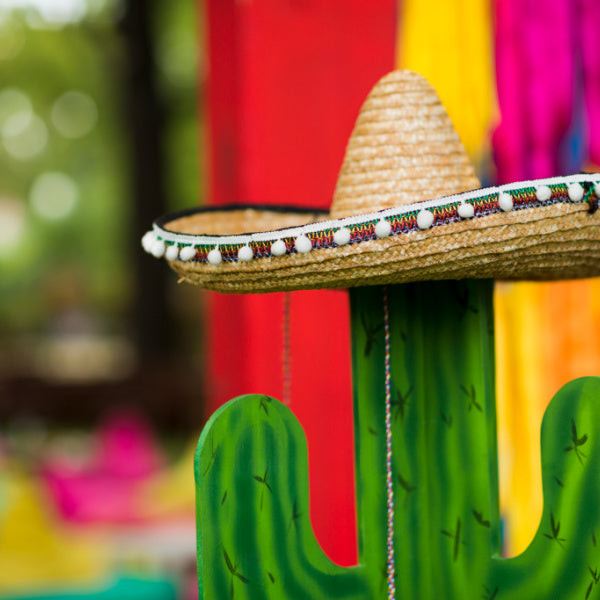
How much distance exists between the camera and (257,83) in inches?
72.3

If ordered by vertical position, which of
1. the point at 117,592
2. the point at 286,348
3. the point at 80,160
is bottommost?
the point at 117,592

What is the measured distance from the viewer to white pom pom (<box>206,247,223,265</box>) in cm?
80

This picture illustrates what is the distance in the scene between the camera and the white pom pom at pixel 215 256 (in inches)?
31.4

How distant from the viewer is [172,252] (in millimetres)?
842

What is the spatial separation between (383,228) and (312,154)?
1167 mm

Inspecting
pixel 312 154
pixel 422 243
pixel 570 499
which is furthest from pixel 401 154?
pixel 312 154

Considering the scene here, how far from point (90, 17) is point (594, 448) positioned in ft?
19.8

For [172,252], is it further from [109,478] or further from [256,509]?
[109,478]

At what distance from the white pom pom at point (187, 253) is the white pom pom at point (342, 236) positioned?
5.9 inches

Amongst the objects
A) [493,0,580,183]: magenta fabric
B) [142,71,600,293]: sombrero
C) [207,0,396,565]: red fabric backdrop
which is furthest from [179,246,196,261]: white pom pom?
[207,0,396,565]: red fabric backdrop

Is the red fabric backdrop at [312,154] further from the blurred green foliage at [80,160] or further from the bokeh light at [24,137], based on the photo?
the bokeh light at [24,137]

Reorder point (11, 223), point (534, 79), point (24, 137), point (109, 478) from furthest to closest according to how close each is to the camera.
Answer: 1. point (11, 223)
2. point (24, 137)
3. point (109, 478)
4. point (534, 79)

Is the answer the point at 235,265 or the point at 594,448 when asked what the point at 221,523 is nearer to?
the point at 235,265

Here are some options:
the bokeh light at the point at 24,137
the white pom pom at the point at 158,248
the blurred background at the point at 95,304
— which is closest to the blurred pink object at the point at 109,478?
the blurred background at the point at 95,304
